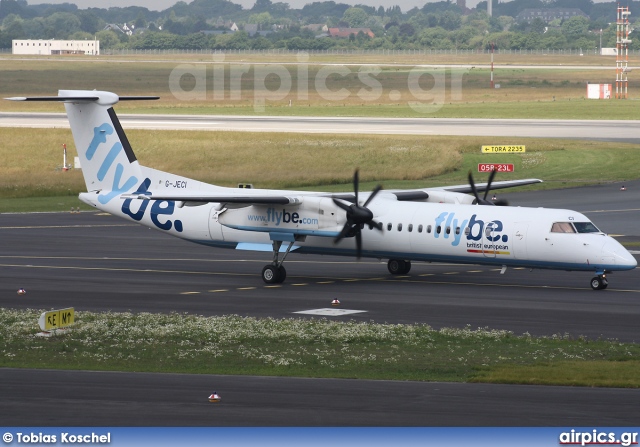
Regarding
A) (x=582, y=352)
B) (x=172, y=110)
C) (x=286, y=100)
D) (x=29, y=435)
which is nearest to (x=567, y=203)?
(x=582, y=352)

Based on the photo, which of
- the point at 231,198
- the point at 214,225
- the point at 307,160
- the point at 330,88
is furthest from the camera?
the point at 330,88

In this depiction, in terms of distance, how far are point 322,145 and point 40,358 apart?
57.6 m

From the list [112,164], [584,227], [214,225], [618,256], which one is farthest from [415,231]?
[112,164]

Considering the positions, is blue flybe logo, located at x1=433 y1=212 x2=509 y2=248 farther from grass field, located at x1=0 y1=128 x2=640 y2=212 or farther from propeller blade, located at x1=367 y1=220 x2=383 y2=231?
grass field, located at x1=0 y1=128 x2=640 y2=212

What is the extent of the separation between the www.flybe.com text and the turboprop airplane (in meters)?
0.03

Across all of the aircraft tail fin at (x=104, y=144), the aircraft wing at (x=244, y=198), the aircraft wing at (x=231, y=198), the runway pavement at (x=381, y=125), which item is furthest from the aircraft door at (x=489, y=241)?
the runway pavement at (x=381, y=125)

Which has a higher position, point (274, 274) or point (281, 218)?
point (281, 218)

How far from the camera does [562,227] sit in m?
32.1

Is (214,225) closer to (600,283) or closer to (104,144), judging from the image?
(104,144)

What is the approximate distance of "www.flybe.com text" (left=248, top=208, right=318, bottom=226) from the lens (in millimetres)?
34312

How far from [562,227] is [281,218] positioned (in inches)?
365

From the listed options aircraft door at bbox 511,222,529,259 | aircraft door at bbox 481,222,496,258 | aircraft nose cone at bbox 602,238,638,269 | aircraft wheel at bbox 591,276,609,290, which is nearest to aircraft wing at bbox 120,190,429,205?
aircraft door at bbox 481,222,496,258

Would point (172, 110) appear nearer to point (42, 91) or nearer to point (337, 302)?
point (42, 91)

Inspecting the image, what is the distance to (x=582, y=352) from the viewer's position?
2306 centimetres
